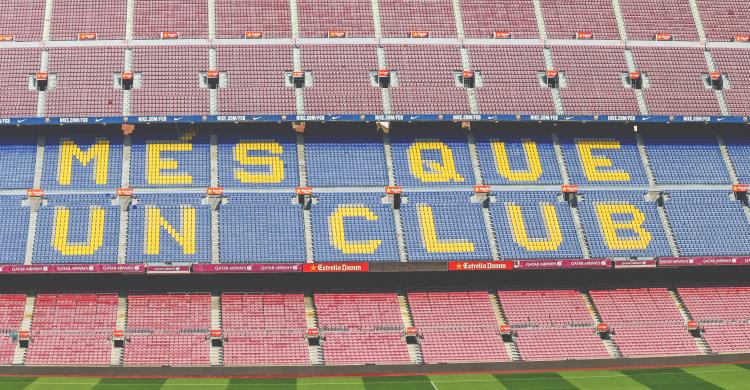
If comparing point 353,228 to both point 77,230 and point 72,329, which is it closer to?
point 77,230

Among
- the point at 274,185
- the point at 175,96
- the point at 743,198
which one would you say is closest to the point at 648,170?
the point at 743,198

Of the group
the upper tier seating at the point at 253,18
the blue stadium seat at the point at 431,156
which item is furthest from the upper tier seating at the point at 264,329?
the upper tier seating at the point at 253,18

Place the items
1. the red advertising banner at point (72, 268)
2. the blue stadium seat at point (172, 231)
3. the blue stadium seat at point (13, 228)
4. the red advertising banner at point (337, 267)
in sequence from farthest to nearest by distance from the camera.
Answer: the blue stadium seat at point (172, 231)
the blue stadium seat at point (13, 228)
the red advertising banner at point (337, 267)
the red advertising banner at point (72, 268)

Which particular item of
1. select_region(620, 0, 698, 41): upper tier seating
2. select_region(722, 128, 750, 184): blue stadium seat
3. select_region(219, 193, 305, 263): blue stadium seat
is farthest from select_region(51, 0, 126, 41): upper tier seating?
select_region(722, 128, 750, 184): blue stadium seat

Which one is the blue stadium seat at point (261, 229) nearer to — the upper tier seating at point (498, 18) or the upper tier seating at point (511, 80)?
the upper tier seating at point (511, 80)

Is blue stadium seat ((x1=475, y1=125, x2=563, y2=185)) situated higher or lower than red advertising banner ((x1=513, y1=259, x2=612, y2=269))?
higher

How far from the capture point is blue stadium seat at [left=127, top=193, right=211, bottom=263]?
149 feet

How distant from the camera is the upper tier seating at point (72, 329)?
42.2 meters

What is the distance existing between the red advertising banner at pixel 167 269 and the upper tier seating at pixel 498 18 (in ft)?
77.0

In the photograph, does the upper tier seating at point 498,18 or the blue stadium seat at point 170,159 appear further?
the upper tier seating at point 498,18

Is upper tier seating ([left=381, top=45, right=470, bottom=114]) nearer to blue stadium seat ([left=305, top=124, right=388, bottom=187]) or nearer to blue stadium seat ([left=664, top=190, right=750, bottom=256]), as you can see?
blue stadium seat ([left=305, top=124, right=388, bottom=187])

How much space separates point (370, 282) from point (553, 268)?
32.0 feet

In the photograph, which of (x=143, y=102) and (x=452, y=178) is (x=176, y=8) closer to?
(x=143, y=102)

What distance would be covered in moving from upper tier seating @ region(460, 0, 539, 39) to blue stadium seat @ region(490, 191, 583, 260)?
1159cm
